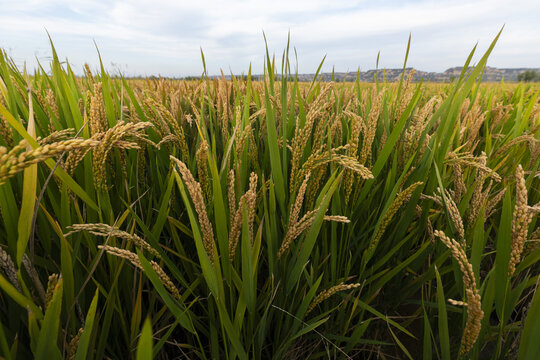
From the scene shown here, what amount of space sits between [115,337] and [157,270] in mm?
362

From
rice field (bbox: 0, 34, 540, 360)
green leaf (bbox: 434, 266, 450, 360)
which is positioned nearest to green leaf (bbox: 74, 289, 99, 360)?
rice field (bbox: 0, 34, 540, 360)

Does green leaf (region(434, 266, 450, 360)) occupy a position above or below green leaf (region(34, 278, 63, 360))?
below

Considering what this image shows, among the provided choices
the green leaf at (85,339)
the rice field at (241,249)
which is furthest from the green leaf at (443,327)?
the green leaf at (85,339)

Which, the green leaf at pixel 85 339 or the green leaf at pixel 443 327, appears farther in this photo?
the green leaf at pixel 443 327

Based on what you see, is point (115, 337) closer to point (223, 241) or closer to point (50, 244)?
point (50, 244)

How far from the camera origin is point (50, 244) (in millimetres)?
878

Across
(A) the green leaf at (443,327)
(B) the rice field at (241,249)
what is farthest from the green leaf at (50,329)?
(A) the green leaf at (443,327)

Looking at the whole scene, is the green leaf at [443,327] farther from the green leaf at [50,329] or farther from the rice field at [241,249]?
the green leaf at [50,329]

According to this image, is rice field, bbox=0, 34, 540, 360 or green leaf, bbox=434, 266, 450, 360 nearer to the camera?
rice field, bbox=0, 34, 540, 360

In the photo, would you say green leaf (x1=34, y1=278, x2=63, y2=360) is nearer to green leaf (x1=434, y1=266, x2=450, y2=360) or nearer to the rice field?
the rice field

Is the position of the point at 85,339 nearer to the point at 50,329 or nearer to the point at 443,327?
the point at 50,329

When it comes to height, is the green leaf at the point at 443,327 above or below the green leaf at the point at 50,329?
below

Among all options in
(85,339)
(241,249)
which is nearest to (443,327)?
(241,249)

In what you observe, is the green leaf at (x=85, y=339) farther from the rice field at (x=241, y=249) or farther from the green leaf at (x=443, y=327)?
the green leaf at (x=443, y=327)
